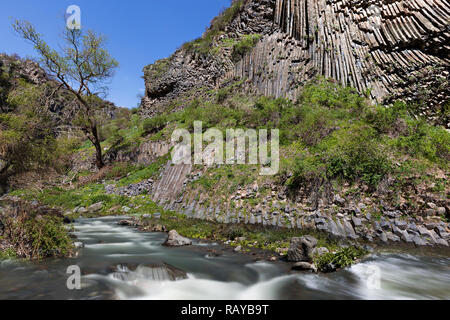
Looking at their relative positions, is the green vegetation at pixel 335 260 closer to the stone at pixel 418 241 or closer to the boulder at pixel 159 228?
the stone at pixel 418 241

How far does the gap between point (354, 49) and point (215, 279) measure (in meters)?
16.2

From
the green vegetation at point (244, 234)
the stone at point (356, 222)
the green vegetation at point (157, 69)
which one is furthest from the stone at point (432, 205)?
the green vegetation at point (157, 69)

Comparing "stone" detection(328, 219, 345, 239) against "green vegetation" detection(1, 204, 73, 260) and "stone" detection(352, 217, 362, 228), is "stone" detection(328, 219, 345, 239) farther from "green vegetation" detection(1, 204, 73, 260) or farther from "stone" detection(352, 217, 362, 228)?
"green vegetation" detection(1, 204, 73, 260)

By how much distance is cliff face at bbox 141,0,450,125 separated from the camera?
11.6 m

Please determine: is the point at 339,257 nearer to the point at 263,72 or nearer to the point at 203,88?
the point at 263,72

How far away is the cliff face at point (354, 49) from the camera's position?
11.6 meters

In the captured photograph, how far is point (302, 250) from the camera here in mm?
4953

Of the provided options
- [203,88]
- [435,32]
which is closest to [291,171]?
[435,32]

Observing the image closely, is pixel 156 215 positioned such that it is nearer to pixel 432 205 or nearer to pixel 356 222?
pixel 356 222

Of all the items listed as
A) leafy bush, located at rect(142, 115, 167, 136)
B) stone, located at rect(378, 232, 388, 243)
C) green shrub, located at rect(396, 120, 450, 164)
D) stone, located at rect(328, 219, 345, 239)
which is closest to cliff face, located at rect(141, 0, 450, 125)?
green shrub, located at rect(396, 120, 450, 164)

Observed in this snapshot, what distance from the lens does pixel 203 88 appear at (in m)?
24.3

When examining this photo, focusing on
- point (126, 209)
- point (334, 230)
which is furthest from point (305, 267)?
point (126, 209)

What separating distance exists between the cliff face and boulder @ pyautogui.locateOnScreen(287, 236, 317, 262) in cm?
1100

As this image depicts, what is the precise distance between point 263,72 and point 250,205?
1301 cm
